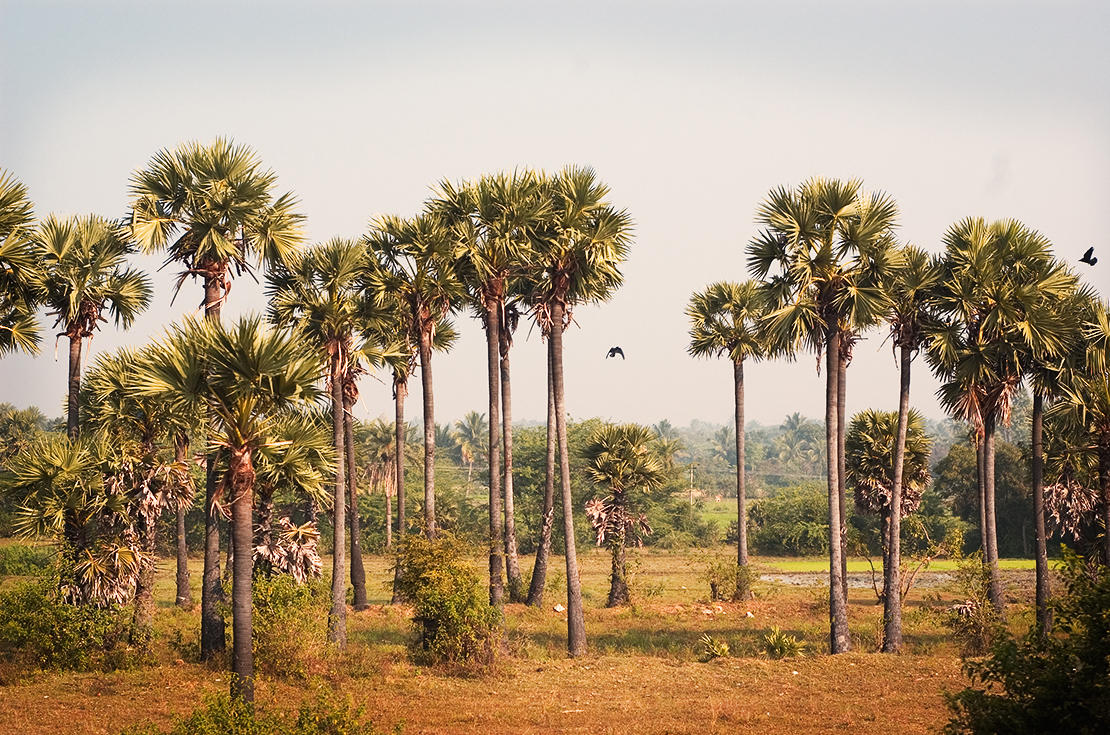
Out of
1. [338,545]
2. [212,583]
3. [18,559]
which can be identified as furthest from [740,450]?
[18,559]

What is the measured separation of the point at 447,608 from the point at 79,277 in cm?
1529

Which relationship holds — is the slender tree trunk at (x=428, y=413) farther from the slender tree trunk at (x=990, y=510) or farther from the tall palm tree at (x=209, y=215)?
the slender tree trunk at (x=990, y=510)

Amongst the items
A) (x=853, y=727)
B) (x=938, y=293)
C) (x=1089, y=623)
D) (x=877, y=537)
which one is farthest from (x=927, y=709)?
(x=877, y=537)

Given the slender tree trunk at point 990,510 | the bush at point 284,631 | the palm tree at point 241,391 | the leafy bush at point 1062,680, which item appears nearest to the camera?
the leafy bush at point 1062,680

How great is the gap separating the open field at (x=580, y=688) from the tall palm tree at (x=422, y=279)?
7.04m

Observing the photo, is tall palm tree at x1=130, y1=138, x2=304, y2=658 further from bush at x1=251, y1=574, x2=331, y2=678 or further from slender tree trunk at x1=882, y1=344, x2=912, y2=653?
slender tree trunk at x1=882, y1=344, x2=912, y2=653

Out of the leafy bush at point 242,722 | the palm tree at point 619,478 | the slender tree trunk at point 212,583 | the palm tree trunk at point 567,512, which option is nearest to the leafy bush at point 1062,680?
the leafy bush at point 242,722

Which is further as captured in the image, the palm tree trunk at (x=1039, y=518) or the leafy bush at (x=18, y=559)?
the leafy bush at (x=18, y=559)

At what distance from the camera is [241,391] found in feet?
59.3

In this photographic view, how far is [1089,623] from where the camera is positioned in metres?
11.3

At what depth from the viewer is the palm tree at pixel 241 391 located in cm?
1795

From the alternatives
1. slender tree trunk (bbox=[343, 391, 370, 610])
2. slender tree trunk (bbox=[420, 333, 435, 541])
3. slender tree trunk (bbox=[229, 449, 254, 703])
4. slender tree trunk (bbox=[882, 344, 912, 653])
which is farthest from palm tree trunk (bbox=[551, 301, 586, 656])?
slender tree trunk (bbox=[229, 449, 254, 703])

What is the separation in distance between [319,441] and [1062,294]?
2172 cm

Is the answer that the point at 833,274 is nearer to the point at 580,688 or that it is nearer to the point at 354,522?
the point at 580,688
